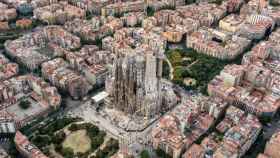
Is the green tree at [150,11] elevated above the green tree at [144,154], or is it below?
above

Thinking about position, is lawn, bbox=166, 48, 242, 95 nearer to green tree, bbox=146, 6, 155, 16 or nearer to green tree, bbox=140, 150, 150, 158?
green tree, bbox=140, 150, 150, 158

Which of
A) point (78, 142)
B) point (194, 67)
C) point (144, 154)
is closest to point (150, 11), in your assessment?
point (194, 67)

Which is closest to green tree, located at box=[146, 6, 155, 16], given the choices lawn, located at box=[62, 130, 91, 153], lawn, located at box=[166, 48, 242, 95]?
lawn, located at box=[166, 48, 242, 95]

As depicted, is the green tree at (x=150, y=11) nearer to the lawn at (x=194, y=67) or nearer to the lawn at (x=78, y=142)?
the lawn at (x=194, y=67)

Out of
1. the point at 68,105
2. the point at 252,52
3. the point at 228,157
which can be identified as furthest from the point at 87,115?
the point at 252,52

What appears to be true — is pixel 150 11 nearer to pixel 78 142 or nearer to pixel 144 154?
pixel 78 142

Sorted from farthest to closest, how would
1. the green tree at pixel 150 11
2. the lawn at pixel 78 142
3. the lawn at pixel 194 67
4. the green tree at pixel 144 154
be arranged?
the green tree at pixel 150 11
the lawn at pixel 194 67
the lawn at pixel 78 142
the green tree at pixel 144 154

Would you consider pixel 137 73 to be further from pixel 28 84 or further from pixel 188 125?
pixel 28 84

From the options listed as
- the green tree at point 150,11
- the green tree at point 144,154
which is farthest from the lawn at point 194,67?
the green tree at point 150,11
